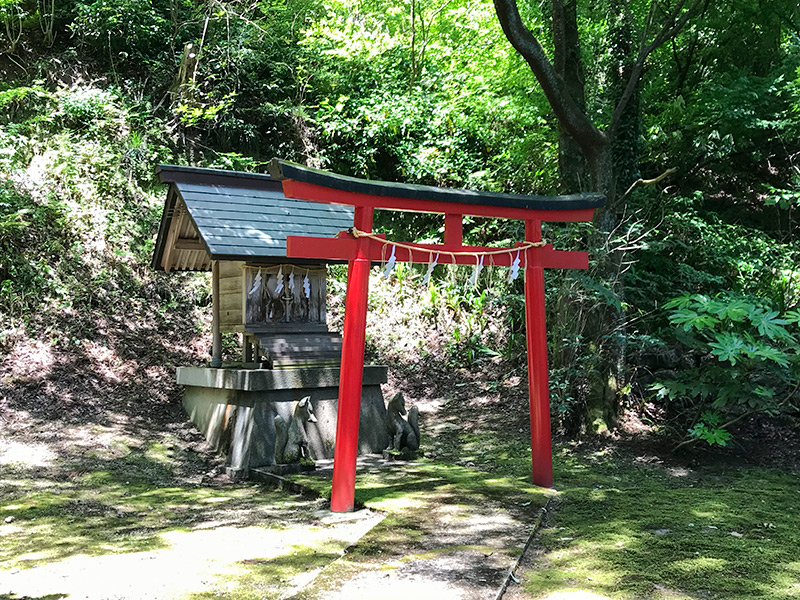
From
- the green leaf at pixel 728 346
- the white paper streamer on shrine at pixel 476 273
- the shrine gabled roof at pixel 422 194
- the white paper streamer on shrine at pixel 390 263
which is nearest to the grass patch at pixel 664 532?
the green leaf at pixel 728 346

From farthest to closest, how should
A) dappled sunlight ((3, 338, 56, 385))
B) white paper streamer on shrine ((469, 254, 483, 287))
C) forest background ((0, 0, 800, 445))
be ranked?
dappled sunlight ((3, 338, 56, 385)) → forest background ((0, 0, 800, 445)) → white paper streamer on shrine ((469, 254, 483, 287))

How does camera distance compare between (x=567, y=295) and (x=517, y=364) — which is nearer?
(x=567, y=295)

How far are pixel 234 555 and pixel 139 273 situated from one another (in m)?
8.19

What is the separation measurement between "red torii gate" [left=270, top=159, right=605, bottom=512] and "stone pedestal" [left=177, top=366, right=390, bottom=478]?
1764mm

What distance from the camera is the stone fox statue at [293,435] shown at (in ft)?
21.6

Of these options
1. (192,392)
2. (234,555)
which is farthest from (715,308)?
(192,392)

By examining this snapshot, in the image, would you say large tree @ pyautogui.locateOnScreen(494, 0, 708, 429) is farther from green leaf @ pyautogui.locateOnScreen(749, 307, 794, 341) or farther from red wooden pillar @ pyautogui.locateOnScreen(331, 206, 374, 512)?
red wooden pillar @ pyautogui.locateOnScreen(331, 206, 374, 512)

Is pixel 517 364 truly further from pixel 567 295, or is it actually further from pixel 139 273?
pixel 139 273

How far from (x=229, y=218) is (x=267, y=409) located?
2.09 m

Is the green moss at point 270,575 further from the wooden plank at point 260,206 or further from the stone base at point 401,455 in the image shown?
the wooden plank at point 260,206

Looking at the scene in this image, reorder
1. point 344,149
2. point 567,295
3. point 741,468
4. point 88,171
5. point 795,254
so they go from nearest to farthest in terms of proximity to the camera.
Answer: point 741,468 < point 567,295 < point 795,254 < point 88,171 < point 344,149

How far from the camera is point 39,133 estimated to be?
12.0 metres

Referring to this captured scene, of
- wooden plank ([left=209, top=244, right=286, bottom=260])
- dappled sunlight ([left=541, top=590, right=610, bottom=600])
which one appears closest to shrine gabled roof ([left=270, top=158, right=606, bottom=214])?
wooden plank ([left=209, top=244, right=286, bottom=260])

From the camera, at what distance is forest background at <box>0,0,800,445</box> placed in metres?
7.94
